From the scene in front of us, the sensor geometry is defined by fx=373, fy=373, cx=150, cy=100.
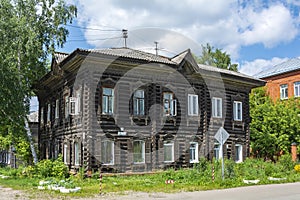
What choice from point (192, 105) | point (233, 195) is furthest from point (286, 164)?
point (233, 195)

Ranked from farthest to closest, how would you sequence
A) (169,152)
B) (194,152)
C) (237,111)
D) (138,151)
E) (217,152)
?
(237,111)
(217,152)
(194,152)
(169,152)
(138,151)

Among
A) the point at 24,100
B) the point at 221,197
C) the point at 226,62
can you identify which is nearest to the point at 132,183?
the point at 221,197

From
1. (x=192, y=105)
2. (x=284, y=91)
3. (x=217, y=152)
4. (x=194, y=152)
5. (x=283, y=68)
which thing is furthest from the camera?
(x=283, y=68)

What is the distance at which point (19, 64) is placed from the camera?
76.3 ft

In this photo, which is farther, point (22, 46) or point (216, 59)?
point (216, 59)

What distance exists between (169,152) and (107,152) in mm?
4181

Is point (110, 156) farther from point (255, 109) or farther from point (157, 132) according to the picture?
point (255, 109)

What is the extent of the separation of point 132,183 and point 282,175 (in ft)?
26.2

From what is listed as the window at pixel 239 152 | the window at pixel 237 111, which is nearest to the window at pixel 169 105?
the window at pixel 237 111

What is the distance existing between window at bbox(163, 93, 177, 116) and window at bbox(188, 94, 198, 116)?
1.27 metres

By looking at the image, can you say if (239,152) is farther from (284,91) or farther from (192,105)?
(284,91)

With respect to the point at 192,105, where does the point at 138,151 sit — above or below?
below

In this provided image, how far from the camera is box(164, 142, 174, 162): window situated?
22031mm

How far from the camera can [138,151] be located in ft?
69.0
